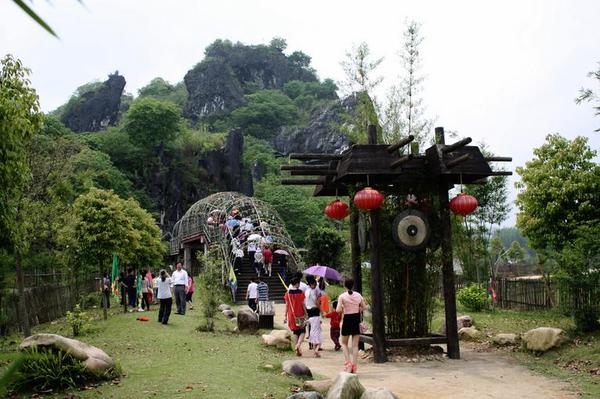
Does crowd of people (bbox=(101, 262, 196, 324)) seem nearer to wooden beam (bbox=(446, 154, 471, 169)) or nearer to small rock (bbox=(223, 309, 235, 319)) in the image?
small rock (bbox=(223, 309, 235, 319))

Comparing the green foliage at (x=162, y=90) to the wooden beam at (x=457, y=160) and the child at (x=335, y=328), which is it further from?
the wooden beam at (x=457, y=160)

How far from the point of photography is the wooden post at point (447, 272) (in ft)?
28.0

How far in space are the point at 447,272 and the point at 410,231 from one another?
883 millimetres

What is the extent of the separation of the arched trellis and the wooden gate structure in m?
12.8

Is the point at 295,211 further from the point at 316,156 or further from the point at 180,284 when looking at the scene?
the point at 316,156

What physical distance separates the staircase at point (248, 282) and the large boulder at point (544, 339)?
12.7 meters

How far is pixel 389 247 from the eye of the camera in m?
8.84

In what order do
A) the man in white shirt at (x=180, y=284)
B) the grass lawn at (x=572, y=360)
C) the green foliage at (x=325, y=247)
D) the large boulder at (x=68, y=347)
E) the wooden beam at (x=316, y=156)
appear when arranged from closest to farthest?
the large boulder at (x=68, y=347) → the grass lawn at (x=572, y=360) → the wooden beam at (x=316, y=156) → the man in white shirt at (x=180, y=284) → the green foliage at (x=325, y=247)

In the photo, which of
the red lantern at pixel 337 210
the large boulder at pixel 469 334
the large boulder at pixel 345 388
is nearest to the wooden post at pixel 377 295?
the red lantern at pixel 337 210

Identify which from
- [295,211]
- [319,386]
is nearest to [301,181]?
[319,386]

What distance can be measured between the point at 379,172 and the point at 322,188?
187cm

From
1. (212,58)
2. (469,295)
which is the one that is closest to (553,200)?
(469,295)

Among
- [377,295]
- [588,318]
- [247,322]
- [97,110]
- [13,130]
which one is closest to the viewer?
[13,130]

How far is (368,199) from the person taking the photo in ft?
26.7
